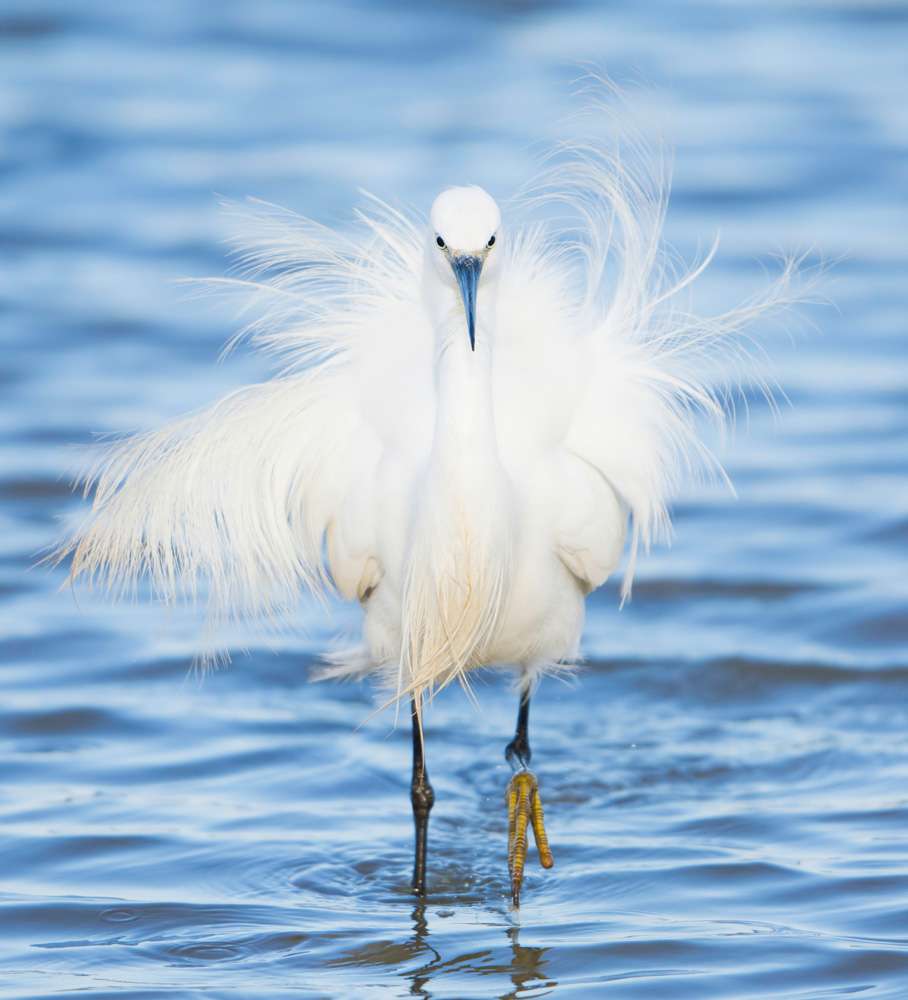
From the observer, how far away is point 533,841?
13.5 feet

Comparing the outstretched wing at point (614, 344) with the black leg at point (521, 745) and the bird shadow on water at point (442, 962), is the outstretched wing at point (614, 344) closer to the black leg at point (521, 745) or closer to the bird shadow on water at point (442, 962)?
the black leg at point (521, 745)

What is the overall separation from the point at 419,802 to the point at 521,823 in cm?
34

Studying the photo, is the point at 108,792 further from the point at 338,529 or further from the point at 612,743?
the point at 612,743

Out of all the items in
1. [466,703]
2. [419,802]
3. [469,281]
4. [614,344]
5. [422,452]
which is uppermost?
[614,344]

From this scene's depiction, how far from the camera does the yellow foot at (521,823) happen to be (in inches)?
142

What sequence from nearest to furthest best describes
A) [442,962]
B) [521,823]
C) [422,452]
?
[442,962] < [422,452] < [521,823]

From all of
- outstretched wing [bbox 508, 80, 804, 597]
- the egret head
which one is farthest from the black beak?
outstretched wing [bbox 508, 80, 804, 597]

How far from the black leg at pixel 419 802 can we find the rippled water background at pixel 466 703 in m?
0.10

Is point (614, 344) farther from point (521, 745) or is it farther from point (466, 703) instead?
point (466, 703)

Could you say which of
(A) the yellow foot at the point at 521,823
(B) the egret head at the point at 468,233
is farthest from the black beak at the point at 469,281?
(A) the yellow foot at the point at 521,823

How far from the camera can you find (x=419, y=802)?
3.90 m

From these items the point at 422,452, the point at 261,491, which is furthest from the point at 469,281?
the point at 261,491

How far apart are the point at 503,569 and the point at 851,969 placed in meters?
1.20

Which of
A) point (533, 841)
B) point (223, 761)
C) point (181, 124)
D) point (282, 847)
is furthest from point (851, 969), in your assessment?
point (181, 124)
